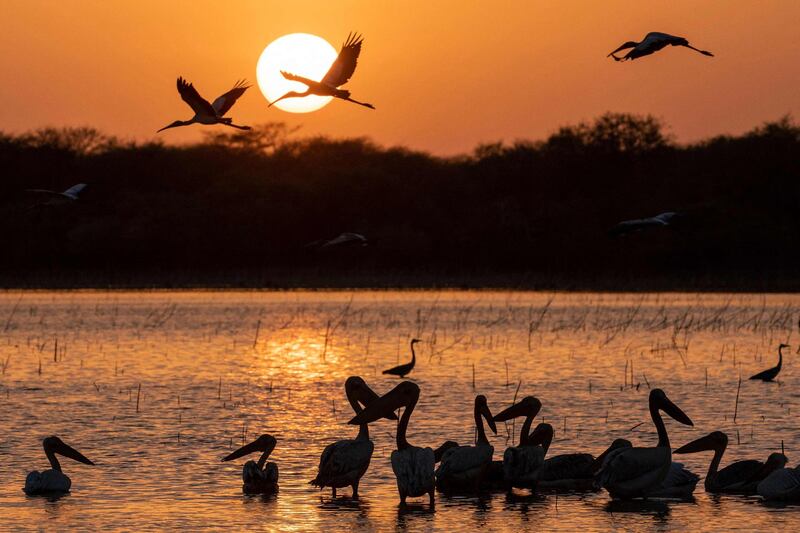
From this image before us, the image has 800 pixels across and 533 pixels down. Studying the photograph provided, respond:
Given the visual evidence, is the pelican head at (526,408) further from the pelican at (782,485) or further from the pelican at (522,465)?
the pelican at (782,485)

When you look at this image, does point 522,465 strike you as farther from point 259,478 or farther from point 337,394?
point 337,394

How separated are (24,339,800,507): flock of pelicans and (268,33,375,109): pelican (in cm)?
305

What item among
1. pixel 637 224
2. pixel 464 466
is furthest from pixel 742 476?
pixel 637 224

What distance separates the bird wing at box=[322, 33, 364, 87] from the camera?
13.8 meters

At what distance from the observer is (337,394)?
18.5m

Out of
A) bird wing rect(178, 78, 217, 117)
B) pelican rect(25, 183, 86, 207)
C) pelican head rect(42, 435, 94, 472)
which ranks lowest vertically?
pelican head rect(42, 435, 94, 472)

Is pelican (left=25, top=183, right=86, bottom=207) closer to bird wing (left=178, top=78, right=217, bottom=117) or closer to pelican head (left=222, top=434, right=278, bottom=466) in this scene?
bird wing (left=178, top=78, right=217, bottom=117)

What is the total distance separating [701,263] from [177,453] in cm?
4337

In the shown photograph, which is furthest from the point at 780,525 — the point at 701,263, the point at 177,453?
the point at 701,263

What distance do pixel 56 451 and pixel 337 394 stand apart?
6.71 metres

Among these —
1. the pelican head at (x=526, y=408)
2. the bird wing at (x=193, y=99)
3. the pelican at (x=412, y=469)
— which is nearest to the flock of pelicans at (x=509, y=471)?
the pelican at (x=412, y=469)

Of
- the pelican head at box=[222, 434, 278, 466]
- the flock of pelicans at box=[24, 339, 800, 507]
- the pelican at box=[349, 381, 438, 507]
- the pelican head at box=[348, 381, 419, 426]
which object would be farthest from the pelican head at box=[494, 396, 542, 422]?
the pelican head at box=[222, 434, 278, 466]

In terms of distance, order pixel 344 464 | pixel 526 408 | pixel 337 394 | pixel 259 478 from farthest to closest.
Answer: pixel 337 394, pixel 526 408, pixel 259 478, pixel 344 464

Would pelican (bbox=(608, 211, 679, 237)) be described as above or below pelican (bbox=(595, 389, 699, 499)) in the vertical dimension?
above
